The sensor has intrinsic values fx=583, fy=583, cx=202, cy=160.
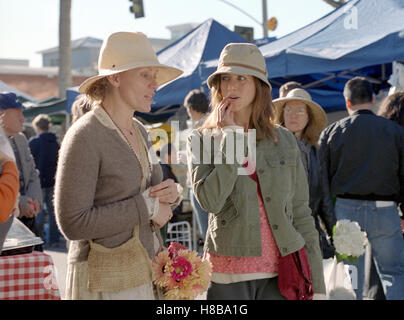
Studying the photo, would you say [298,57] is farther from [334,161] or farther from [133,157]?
[133,157]

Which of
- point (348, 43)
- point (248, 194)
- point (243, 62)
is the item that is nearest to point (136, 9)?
point (348, 43)

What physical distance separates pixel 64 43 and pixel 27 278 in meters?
14.9

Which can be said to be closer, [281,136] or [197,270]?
[197,270]

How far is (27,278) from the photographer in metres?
3.54

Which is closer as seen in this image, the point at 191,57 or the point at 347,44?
the point at 347,44

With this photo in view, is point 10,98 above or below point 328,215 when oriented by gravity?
above

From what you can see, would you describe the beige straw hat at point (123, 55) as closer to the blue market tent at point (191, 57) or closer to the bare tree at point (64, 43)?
the blue market tent at point (191, 57)

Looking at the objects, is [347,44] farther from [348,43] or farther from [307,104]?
[307,104]

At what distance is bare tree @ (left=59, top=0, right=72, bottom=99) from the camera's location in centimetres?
1717

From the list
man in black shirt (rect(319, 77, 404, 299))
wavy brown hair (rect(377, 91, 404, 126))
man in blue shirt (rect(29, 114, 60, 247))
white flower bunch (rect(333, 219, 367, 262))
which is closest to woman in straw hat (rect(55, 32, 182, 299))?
white flower bunch (rect(333, 219, 367, 262))
